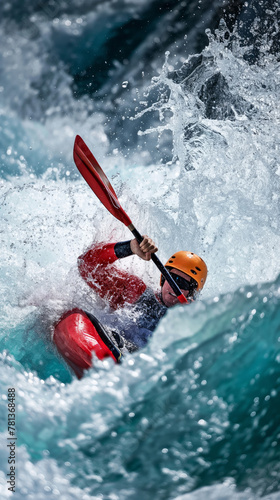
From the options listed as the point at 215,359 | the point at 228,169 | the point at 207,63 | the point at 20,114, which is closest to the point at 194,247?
the point at 228,169

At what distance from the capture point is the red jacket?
2.29m

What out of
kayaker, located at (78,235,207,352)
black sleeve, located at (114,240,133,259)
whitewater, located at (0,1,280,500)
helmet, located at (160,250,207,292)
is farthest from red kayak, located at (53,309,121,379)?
helmet, located at (160,250,207,292)

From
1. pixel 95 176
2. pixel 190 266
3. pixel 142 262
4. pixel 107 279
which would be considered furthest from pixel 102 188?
pixel 142 262

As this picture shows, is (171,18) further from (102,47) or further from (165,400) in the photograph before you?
(165,400)

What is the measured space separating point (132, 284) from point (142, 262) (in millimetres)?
564

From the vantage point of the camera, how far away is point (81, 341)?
1.84m

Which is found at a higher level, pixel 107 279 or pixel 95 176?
pixel 95 176

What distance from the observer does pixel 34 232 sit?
3.90 meters

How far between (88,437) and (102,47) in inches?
229

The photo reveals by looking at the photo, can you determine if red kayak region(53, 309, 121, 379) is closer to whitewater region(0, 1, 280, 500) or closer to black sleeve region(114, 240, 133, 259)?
whitewater region(0, 1, 280, 500)

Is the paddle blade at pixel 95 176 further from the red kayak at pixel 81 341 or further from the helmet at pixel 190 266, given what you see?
the red kayak at pixel 81 341

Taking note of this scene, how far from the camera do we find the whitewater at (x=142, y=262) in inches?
53.1

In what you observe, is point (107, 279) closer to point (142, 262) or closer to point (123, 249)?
point (123, 249)

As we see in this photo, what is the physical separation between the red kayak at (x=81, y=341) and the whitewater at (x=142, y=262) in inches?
6.4
